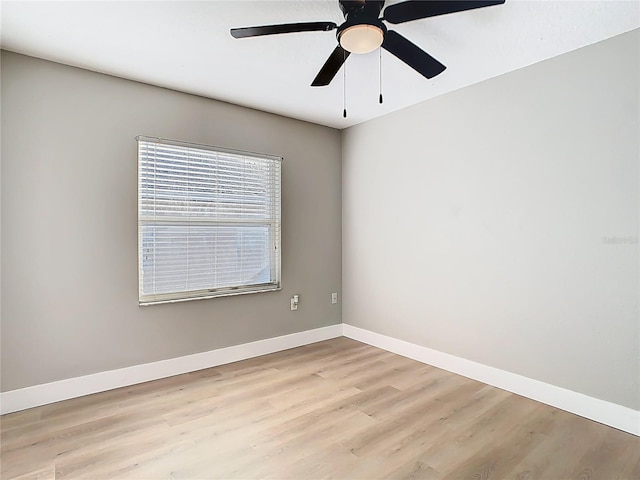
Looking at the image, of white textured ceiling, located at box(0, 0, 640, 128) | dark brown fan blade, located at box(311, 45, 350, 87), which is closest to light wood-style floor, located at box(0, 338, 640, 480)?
dark brown fan blade, located at box(311, 45, 350, 87)

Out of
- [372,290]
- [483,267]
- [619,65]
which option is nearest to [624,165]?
[619,65]

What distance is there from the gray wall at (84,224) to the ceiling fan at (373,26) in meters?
1.60

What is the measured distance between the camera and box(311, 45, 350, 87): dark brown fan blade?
81.2 inches

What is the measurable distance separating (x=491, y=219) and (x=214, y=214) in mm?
2427

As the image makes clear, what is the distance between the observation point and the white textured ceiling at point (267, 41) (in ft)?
6.81

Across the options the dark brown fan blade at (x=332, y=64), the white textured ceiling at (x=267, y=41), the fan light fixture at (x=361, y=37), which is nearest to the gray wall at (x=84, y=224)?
the white textured ceiling at (x=267, y=41)

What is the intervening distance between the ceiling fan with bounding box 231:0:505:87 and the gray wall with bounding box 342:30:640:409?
117 centimetres

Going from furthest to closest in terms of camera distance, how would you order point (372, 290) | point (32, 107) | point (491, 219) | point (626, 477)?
point (372, 290)
point (491, 219)
point (32, 107)
point (626, 477)

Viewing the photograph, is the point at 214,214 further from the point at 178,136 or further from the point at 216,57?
the point at 216,57

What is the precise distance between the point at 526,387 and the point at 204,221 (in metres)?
2.98

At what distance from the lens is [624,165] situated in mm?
2311

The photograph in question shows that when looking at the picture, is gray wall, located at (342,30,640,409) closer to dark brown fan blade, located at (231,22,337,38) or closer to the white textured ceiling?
the white textured ceiling

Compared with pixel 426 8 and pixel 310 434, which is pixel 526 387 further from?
pixel 426 8

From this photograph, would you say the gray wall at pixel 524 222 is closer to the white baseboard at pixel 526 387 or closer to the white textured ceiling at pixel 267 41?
the white baseboard at pixel 526 387
